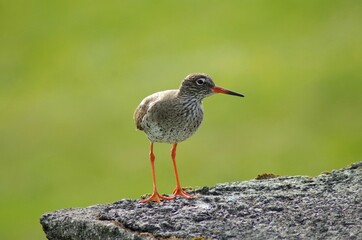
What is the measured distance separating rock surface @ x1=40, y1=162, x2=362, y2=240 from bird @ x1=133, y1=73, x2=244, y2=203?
871 millimetres

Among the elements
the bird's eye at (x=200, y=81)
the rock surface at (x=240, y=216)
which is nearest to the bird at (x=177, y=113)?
the bird's eye at (x=200, y=81)

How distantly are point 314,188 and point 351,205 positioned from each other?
0.92 m

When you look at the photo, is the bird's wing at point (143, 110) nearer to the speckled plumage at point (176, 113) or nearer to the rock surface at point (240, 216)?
the speckled plumage at point (176, 113)

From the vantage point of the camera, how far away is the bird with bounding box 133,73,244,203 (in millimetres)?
10703

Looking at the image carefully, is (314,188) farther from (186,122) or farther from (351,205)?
(186,122)

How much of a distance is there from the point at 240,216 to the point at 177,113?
7.01 feet

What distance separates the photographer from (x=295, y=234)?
28.0ft

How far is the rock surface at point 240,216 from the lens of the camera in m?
8.66

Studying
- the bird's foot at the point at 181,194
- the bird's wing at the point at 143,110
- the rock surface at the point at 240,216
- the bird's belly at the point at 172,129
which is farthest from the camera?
the bird's wing at the point at 143,110

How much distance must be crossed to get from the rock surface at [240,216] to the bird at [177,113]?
0.87 meters

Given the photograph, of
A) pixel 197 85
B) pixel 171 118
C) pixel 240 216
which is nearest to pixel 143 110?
pixel 171 118

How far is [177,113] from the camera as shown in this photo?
10.8 metres

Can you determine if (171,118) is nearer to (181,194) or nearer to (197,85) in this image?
(197,85)

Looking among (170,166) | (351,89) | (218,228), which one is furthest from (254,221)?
(351,89)
